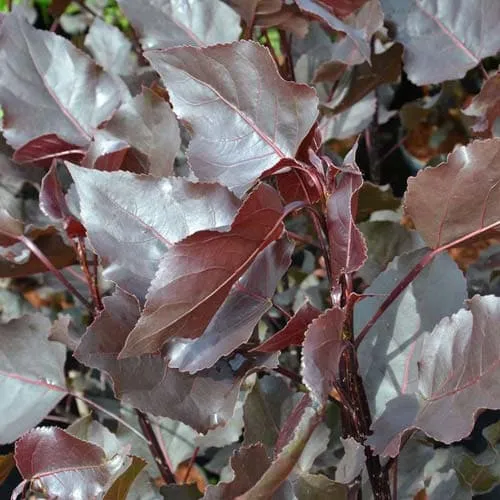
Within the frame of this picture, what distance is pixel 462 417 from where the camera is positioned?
617 millimetres

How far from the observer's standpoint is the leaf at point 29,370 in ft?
2.81

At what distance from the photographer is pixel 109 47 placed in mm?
1215

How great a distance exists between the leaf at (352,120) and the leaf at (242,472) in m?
0.60

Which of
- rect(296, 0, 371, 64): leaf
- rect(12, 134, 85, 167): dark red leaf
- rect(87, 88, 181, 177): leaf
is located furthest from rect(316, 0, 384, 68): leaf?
rect(12, 134, 85, 167): dark red leaf

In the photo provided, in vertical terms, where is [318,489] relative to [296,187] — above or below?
below

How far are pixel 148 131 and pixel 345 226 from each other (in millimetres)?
314

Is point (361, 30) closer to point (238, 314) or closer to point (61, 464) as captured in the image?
point (238, 314)

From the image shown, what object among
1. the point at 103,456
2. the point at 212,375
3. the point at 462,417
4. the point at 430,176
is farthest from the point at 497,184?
the point at 103,456

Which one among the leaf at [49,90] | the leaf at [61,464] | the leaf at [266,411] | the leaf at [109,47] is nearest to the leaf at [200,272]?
the leaf at [61,464]

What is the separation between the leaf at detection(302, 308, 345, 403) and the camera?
560 mm

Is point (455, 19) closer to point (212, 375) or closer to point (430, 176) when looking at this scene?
point (430, 176)

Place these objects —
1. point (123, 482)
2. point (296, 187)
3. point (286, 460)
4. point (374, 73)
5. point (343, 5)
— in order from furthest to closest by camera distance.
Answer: point (374, 73) < point (343, 5) < point (296, 187) < point (123, 482) < point (286, 460)

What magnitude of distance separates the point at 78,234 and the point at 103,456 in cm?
23

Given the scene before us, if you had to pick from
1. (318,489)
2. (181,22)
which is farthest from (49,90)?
(318,489)
